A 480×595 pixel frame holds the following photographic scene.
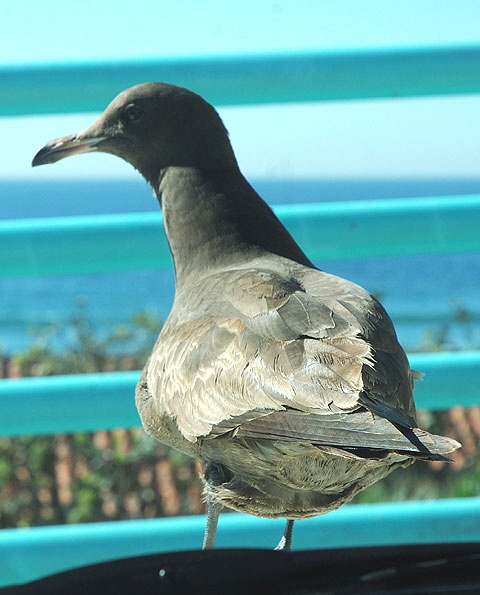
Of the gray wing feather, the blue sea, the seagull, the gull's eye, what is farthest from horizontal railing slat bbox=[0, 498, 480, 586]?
the gull's eye

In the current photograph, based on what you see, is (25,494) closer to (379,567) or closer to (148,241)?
(148,241)

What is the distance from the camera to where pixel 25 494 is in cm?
481

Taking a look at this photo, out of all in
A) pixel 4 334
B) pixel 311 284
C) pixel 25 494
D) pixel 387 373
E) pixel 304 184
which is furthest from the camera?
pixel 4 334

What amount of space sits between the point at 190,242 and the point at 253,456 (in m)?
0.55

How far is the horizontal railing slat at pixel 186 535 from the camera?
75.5 inches

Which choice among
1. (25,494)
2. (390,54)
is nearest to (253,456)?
(390,54)

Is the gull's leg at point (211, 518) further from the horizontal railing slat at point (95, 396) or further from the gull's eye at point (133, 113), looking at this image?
the gull's eye at point (133, 113)

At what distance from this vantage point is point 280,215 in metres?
1.94

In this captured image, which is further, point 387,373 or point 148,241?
point 148,241

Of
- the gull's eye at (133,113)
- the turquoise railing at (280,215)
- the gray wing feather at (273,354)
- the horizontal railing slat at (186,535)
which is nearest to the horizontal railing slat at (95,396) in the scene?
the turquoise railing at (280,215)

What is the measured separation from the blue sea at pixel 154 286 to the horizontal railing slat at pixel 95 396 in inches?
16.9

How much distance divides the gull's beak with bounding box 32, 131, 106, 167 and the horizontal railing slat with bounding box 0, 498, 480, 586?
784 mm

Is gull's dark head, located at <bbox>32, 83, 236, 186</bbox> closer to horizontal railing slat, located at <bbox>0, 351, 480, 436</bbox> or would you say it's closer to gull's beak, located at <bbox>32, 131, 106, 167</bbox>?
gull's beak, located at <bbox>32, 131, 106, 167</bbox>

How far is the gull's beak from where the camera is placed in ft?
5.80
